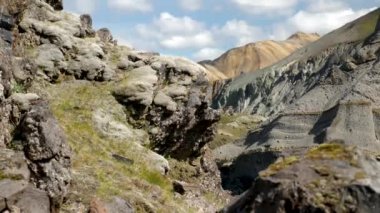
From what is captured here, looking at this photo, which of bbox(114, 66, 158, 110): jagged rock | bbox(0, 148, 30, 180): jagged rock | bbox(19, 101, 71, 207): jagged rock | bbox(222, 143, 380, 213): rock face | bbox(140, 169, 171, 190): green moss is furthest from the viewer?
bbox(114, 66, 158, 110): jagged rock

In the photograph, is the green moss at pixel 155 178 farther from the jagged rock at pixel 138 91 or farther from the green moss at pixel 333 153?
the green moss at pixel 333 153

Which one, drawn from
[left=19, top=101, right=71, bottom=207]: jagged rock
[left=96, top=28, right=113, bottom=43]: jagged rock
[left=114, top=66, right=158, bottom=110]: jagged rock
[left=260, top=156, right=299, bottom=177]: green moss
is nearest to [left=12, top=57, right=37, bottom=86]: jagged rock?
[left=114, top=66, right=158, bottom=110]: jagged rock

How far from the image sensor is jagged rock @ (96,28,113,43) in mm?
40381

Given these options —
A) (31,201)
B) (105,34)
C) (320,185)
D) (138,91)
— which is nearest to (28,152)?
(31,201)

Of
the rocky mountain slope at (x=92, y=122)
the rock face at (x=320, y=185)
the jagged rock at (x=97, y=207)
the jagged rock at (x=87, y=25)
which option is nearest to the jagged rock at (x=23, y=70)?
the rocky mountain slope at (x=92, y=122)

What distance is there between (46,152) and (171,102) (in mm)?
12945

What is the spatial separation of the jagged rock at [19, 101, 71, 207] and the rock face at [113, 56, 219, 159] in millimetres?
10302

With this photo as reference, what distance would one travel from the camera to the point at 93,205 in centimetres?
2216

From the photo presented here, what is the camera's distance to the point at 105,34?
42.4 metres

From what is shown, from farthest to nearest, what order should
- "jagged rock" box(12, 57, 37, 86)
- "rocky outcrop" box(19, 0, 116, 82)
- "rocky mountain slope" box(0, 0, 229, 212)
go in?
"rocky outcrop" box(19, 0, 116, 82)
"jagged rock" box(12, 57, 37, 86)
"rocky mountain slope" box(0, 0, 229, 212)

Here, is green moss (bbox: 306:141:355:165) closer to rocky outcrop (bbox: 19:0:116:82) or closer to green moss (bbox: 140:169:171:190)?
green moss (bbox: 140:169:171:190)

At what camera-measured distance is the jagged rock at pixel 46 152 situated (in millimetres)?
21750

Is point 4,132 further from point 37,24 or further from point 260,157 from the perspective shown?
point 260,157

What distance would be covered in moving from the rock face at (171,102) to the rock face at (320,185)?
24350mm
